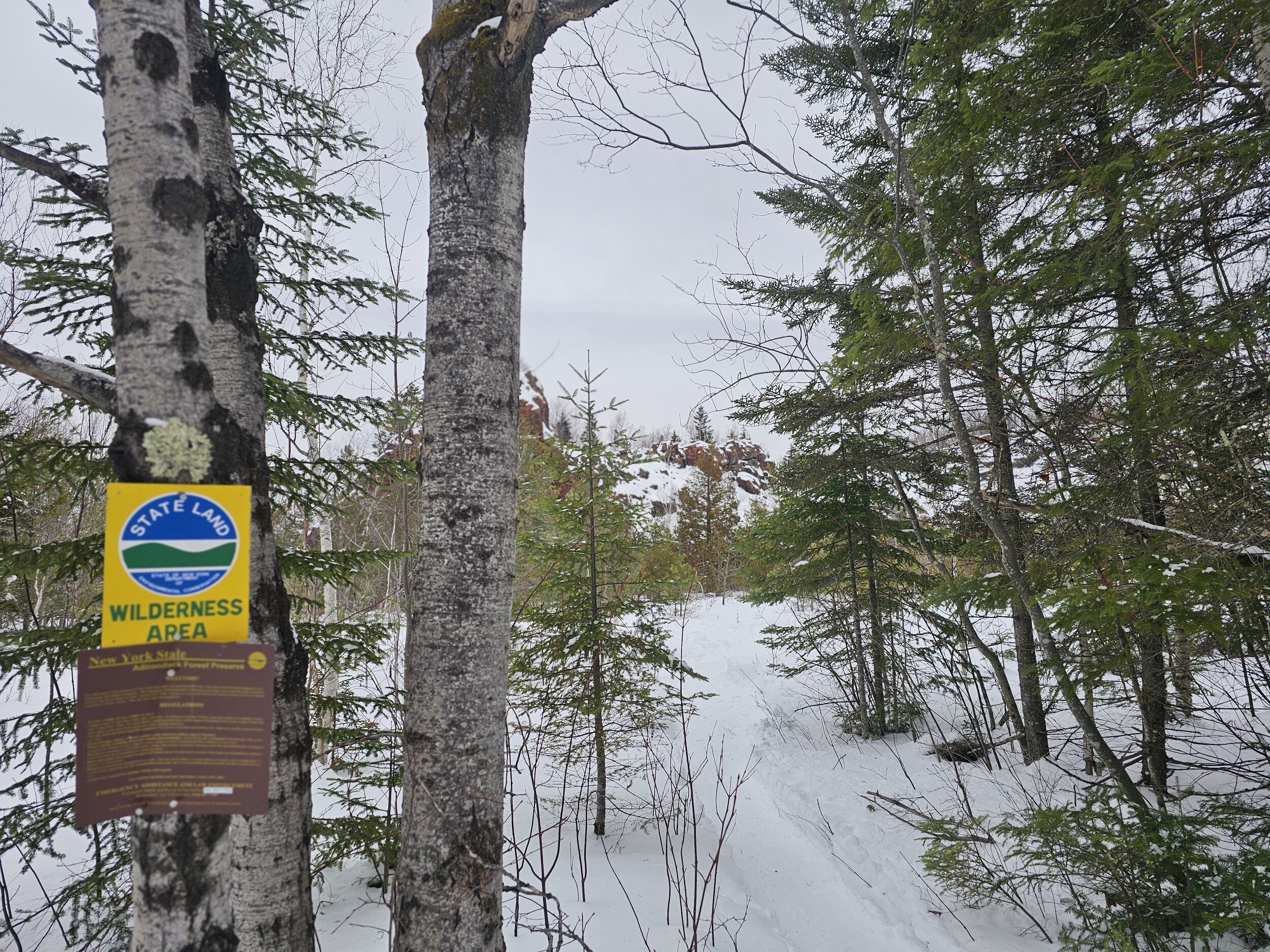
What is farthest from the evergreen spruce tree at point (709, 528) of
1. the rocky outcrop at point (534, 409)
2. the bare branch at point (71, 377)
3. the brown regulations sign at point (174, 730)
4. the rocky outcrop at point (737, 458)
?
the rocky outcrop at point (737, 458)

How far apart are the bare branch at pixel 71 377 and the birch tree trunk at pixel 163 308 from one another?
2.40ft

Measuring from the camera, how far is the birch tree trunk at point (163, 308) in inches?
47.9

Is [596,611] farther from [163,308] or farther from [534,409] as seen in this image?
[534,409]

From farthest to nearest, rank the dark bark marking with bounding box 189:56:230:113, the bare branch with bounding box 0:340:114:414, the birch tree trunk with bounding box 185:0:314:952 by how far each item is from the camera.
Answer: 1. the dark bark marking with bounding box 189:56:230:113
2. the birch tree trunk with bounding box 185:0:314:952
3. the bare branch with bounding box 0:340:114:414

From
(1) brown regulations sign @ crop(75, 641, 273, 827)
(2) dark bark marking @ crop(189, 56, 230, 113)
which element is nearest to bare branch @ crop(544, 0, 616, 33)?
(2) dark bark marking @ crop(189, 56, 230, 113)

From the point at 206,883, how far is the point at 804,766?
7.12 metres

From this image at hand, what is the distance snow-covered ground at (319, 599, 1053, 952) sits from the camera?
3.80m

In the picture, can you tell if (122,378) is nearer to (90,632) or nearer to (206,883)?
(206,883)

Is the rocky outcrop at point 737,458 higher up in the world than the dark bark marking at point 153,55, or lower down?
higher up

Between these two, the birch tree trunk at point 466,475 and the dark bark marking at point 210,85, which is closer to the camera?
the birch tree trunk at point 466,475

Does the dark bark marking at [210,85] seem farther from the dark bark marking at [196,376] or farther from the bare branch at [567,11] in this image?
the dark bark marking at [196,376]

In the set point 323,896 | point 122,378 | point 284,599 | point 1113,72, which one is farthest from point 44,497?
point 1113,72

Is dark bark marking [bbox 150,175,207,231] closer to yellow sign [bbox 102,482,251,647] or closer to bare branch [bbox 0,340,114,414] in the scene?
yellow sign [bbox 102,482,251,647]

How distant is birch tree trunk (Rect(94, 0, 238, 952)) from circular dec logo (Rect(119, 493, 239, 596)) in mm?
68
